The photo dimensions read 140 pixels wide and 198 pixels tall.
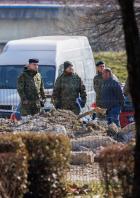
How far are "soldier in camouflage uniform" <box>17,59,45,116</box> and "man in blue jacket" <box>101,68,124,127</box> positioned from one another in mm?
1288

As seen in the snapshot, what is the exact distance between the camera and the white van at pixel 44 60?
21.3 metres

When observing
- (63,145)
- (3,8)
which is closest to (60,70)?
(63,145)

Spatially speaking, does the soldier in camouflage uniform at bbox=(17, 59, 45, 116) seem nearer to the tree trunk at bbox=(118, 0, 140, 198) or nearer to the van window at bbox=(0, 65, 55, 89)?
the van window at bbox=(0, 65, 55, 89)

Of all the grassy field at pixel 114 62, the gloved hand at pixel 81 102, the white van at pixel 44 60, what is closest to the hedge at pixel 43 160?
the gloved hand at pixel 81 102

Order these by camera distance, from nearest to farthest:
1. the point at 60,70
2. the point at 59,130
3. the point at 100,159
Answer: the point at 100,159 < the point at 59,130 < the point at 60,70

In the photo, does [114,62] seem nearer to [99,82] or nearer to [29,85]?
[99,82]

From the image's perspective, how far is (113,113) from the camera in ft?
59.9

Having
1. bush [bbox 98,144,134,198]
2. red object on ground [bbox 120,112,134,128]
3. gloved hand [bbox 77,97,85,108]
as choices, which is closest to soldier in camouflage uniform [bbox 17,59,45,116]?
gloved hand [bbox 77,97,85,108]

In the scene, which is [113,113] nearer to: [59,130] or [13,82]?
[59,130]

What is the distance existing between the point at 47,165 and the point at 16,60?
42.7 feet

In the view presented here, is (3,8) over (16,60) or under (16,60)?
over

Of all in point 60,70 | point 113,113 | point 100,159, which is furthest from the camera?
point 60,70

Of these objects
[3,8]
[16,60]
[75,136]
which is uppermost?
[3,8]

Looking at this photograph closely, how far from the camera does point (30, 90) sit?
18.3m
